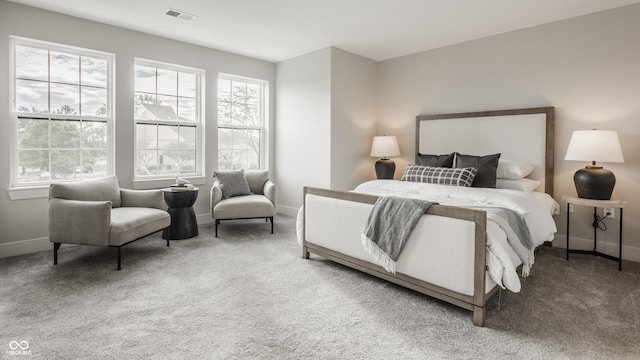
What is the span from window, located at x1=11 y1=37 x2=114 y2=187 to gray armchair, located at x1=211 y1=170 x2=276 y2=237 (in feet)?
4.39

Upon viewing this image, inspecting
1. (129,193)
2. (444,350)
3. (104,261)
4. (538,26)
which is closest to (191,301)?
(104,261)

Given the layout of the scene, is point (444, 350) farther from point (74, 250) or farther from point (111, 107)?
point (111, 107)

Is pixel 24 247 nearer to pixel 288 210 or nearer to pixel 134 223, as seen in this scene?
pixel 134 223

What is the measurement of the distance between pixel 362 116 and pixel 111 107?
341cm

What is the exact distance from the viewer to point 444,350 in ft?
6.04

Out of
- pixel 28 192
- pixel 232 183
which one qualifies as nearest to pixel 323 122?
pixel 232 183

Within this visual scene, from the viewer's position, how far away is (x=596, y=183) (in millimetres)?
3227

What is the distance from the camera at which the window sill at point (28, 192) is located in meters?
3.46

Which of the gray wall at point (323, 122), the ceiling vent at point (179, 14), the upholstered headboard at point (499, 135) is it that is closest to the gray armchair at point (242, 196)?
the gray wall at point (323, 122)

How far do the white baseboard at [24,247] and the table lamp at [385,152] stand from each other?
4168mm

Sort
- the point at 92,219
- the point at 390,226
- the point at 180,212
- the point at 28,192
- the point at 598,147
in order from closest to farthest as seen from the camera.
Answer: the point at 390,226 < the point at 92,219 < the point at 598,147 < the point at 28,192 < the point at 180,212

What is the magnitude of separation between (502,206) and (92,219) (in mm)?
3532

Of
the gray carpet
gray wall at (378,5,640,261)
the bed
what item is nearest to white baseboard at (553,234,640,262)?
gray wall at (378,5,640,261)

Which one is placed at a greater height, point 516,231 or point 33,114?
point 33,114
